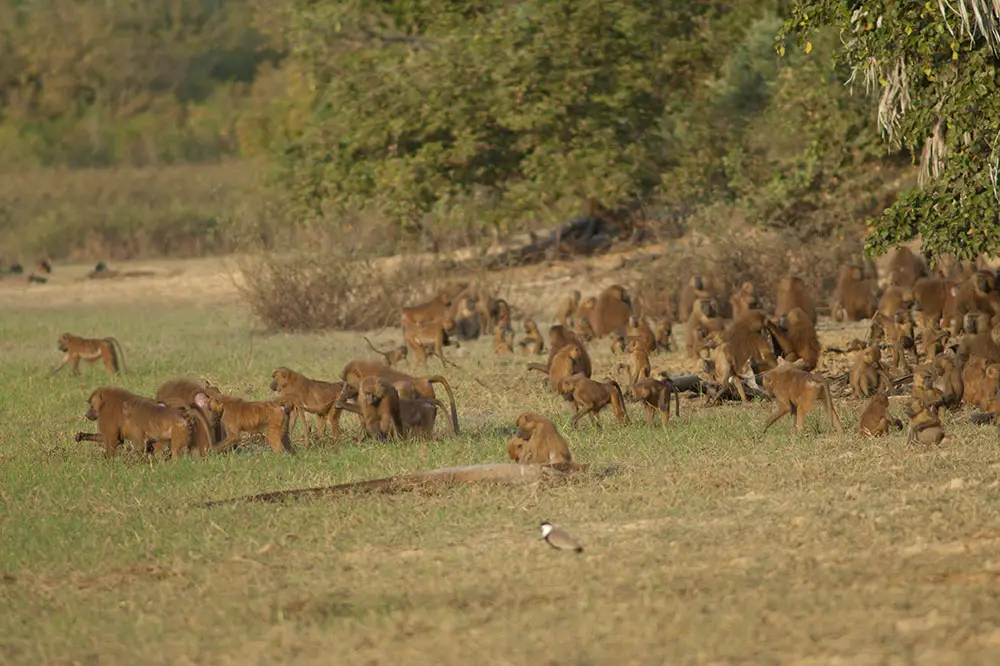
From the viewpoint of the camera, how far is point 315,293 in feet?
65.8

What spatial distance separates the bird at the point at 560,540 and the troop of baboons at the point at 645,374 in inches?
71.6

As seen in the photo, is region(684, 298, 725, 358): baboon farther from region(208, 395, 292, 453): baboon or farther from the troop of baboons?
region(208, 395, 292, 453): baboon

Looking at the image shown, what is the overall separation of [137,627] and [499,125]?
2010cm

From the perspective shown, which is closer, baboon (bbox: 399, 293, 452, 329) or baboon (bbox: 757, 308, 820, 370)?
baboon (bbox: 757, 308, 820, 370)

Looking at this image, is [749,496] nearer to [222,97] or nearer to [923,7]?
[923,7]

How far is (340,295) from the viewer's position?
20.2 metres

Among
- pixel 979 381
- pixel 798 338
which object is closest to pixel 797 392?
pixel 979 381

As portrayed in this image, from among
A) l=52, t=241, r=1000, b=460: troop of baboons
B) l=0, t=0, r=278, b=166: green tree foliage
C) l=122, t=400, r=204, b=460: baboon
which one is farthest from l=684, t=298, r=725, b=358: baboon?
l=0, t=0, r=278, b=166: green tree foliage

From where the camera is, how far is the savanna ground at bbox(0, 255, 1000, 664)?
6004 millimetres

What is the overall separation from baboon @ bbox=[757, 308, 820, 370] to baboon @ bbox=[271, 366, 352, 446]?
13.4ft

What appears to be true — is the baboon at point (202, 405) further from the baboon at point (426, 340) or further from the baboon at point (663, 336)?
the baboon at point (663, 336)

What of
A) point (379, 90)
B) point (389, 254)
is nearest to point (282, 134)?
point (379, 90)

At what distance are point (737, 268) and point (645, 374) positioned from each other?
7577 millimetres

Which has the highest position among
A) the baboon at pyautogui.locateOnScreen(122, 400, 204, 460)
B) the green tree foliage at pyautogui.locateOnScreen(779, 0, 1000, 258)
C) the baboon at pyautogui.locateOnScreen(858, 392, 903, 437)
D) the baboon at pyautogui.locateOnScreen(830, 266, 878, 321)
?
the green tree foliage at pyautogui.locateOnScreen(779, 0, 1000, 258)
